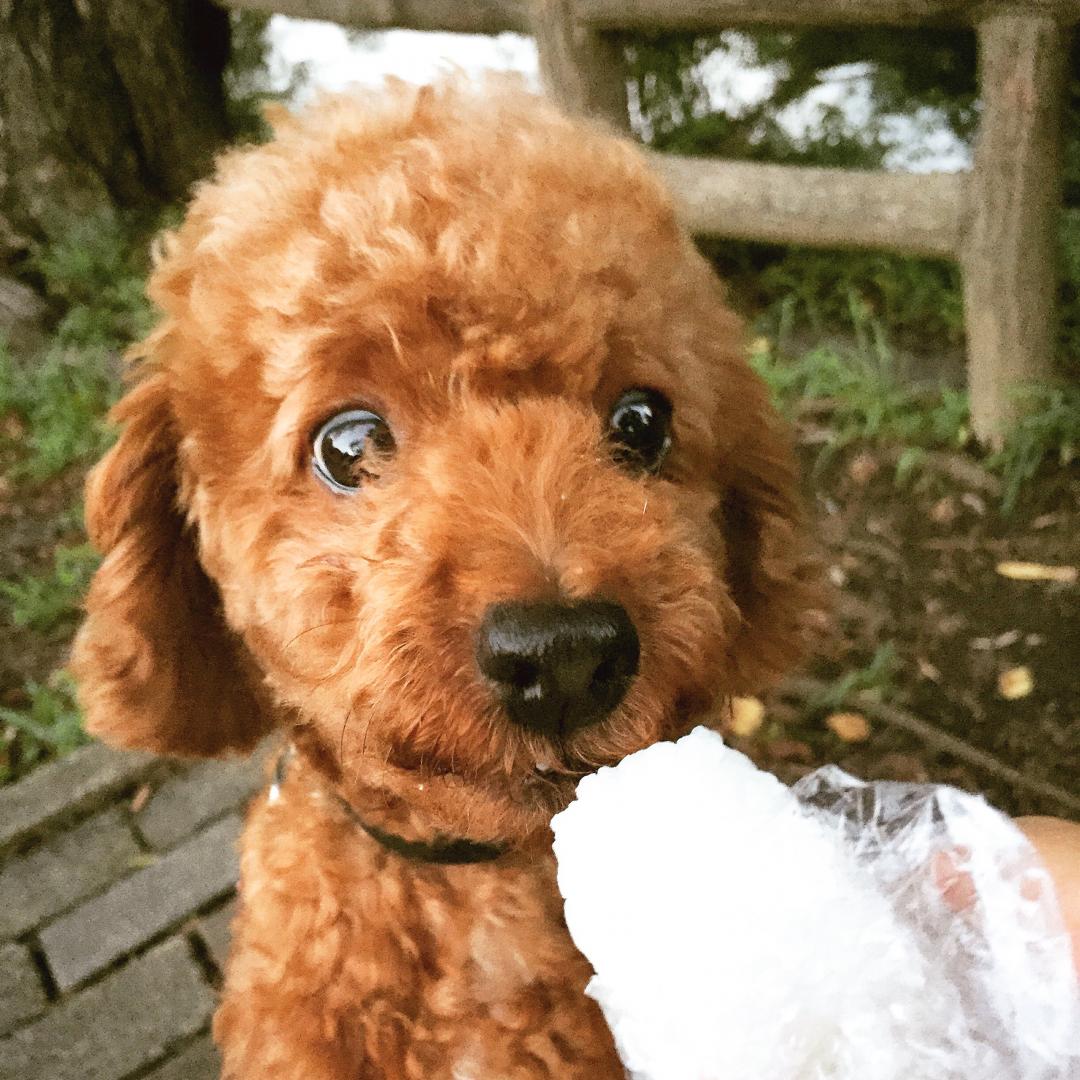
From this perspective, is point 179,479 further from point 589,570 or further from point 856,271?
point 856,271

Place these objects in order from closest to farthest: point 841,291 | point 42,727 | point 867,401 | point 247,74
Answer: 1. point 42,727
2. point 867,401
3. point 841,291
4. point 247,74

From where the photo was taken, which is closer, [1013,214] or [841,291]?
[1013,214]

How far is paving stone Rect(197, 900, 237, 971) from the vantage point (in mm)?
1880

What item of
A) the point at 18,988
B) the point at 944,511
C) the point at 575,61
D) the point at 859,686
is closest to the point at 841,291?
the point at 944,511

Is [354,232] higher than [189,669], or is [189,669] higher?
[354,232]

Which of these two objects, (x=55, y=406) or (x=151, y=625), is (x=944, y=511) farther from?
(x=55, y=406)

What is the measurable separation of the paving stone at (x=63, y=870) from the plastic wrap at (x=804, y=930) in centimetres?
153

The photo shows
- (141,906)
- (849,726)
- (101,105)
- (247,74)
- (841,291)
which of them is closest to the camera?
(141,906)

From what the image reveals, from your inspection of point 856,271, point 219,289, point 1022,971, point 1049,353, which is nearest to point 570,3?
point 856,271

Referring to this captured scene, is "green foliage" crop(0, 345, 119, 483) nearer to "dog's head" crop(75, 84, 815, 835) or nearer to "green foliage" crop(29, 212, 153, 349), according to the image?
"green foliage" crop(29, 212, 153, 349)

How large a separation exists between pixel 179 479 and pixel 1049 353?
220 cm

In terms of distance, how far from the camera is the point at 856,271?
3.06 metres

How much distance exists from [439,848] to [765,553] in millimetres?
590

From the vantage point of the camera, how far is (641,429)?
1146 mm
